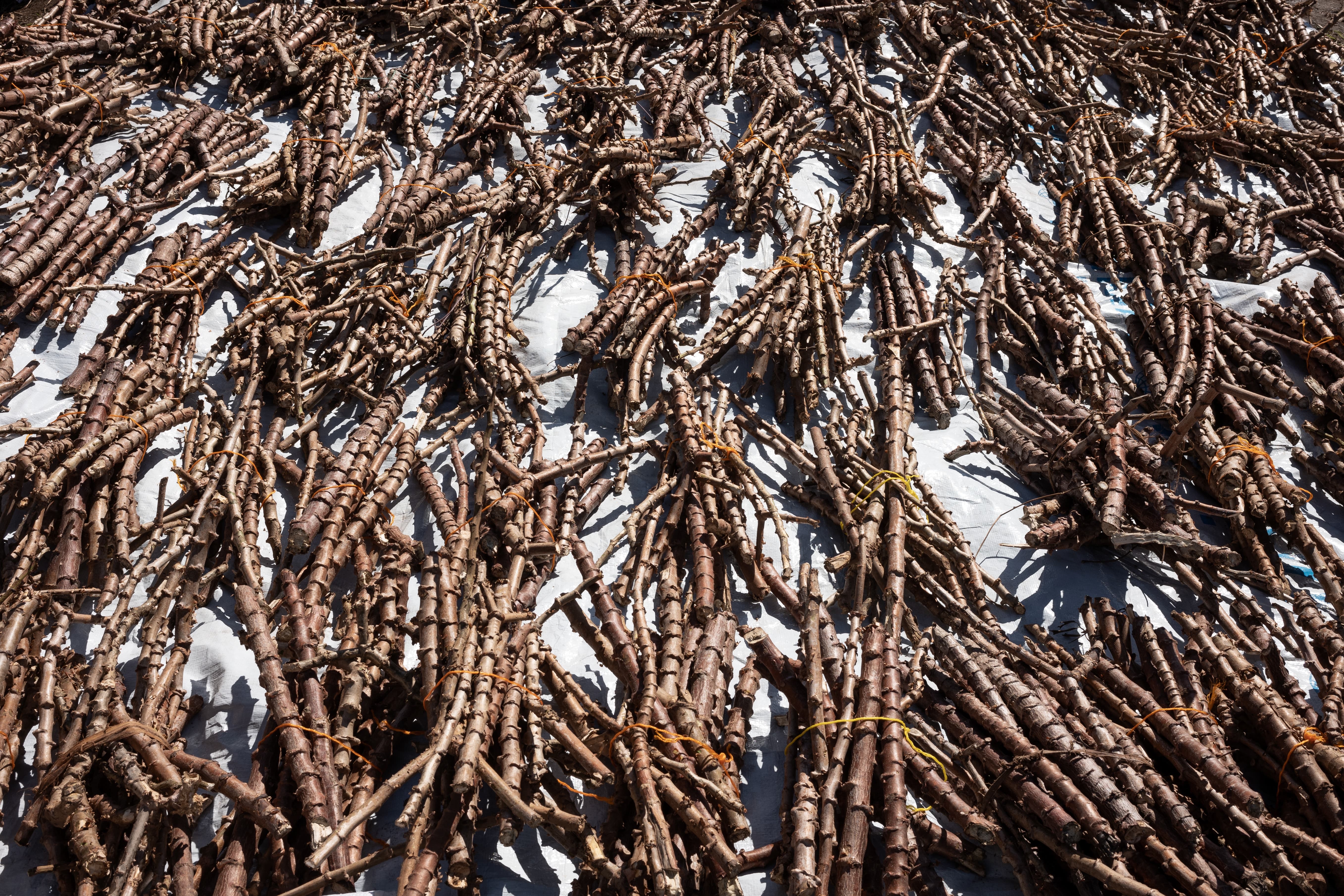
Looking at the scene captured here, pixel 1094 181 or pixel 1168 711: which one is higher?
pixel 1094 181

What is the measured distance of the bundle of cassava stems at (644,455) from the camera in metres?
2.22

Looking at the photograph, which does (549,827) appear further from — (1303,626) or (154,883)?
(1303,626)

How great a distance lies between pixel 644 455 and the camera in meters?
3.52

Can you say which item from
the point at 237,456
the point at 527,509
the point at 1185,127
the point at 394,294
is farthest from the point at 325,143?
the point at 1185,127

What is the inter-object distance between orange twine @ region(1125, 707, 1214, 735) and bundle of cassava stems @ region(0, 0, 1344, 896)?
2 centimetres

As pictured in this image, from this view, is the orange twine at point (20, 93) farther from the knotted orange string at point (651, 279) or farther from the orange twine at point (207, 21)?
the knotted orange string at point (651, 279)

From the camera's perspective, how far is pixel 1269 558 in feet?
10.5

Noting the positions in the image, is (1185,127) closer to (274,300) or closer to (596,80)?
(596,80)

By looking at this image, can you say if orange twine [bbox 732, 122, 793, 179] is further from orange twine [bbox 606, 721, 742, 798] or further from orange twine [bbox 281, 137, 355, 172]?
orange twine [bbox 606, 721, 742, 798]

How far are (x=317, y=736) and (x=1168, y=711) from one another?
2.38 metres

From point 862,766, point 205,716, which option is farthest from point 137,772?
point 862,766

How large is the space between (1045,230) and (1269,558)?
2.30 metres

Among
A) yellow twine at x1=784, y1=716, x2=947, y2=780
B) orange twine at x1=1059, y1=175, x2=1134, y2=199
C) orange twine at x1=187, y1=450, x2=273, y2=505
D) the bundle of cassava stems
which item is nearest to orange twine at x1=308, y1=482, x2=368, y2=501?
the bundle of cassava stems

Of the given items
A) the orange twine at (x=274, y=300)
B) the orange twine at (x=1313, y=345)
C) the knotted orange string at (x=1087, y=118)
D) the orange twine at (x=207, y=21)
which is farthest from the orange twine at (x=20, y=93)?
the orange twine at (x=1313, y=345)
